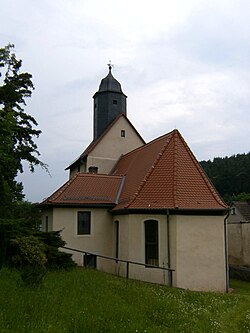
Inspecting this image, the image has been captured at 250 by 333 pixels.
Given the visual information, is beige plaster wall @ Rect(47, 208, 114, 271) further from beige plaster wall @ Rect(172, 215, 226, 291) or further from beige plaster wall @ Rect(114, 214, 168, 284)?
beige plaster wall @ Rect(172, 215, 226, 291)

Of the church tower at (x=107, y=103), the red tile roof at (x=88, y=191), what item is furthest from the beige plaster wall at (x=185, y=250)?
the church tower at (x=107, y=103)

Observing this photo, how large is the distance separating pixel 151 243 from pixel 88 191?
4.96 metres

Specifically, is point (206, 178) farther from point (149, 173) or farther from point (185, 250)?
point (185, 250)

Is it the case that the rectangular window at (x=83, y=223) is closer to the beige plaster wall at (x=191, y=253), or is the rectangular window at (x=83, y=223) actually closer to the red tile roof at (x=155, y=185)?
the red tile roof at (x=155, y=185)

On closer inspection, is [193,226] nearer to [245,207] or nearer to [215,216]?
[215,216]

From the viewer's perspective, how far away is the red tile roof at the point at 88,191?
61.4ft

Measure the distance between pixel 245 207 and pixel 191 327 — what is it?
3727cm

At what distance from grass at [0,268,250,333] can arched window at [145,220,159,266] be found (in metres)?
4.15

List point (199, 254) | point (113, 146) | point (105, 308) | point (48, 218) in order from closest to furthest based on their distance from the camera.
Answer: point (105, 308), point (199, 254), point (48, 218), point (113, 146)

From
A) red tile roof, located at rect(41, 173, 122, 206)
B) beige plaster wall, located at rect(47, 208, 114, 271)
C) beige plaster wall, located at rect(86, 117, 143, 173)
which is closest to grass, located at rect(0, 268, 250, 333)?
beige plaster wall, located at rect(47, 208, 114, 271)

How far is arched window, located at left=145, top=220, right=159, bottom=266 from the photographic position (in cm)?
1609

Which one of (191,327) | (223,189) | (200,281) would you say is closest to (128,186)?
(200,281)

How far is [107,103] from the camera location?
1079 inches

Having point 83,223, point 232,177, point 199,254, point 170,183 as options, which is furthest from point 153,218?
point 232,177
